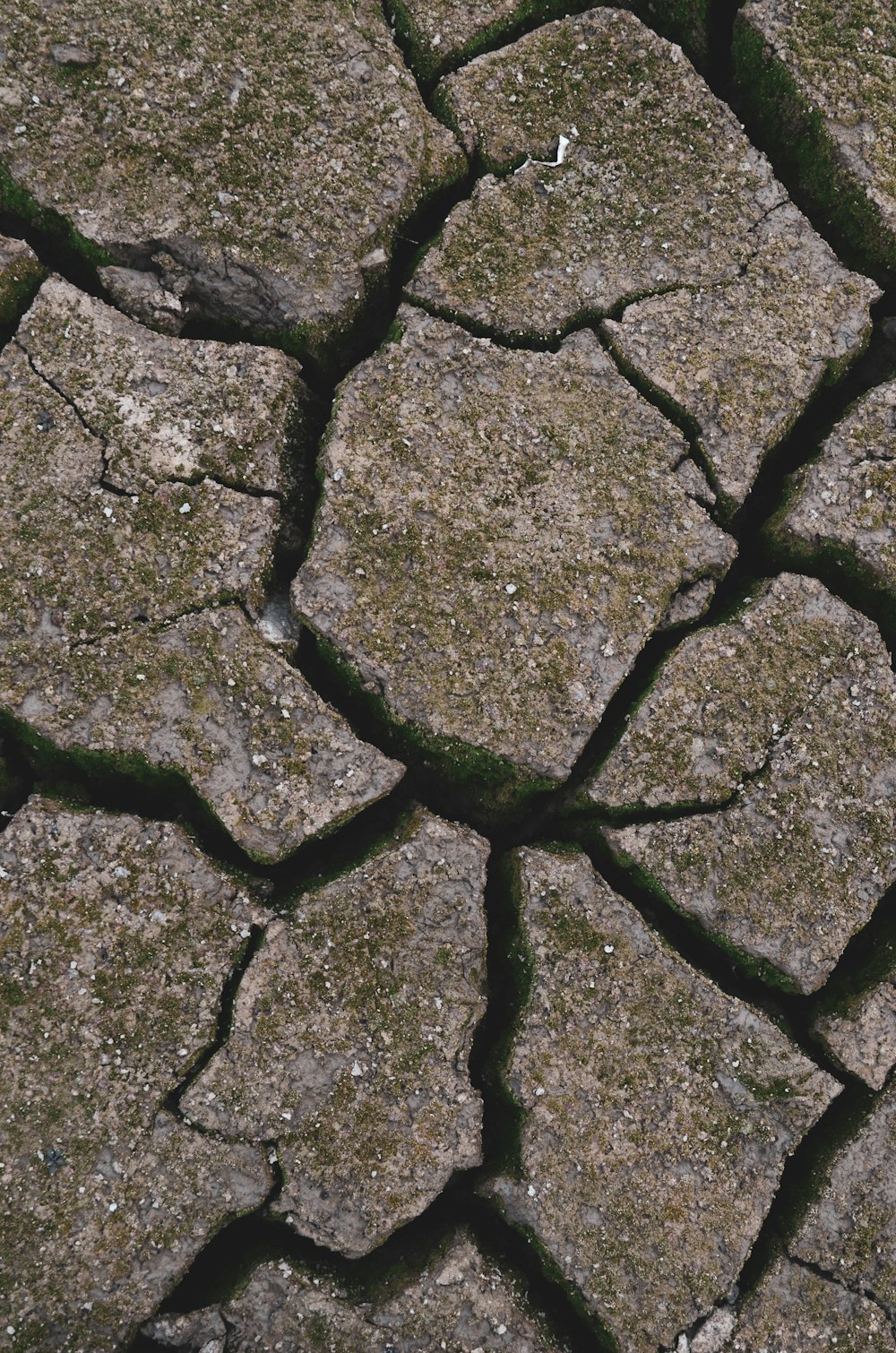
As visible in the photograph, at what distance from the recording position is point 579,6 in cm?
234

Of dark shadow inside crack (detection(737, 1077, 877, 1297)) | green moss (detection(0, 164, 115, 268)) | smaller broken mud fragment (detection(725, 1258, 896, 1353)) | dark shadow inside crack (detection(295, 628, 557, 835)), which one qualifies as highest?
green moss (detection(0, 164, 115, 268))

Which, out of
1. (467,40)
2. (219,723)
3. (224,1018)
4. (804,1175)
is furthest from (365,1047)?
(467,40)

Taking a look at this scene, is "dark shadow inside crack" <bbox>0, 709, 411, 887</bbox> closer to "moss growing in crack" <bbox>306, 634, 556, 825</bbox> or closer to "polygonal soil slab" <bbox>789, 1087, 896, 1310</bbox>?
"moss growing in crack" <bbox>306, 634, 556, 825</bbox>

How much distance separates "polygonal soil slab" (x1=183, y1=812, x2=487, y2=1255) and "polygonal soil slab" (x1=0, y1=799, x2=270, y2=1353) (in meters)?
0.07

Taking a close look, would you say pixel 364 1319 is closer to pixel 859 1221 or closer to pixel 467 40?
pixel 859 1221

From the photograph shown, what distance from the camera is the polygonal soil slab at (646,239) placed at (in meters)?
2.18

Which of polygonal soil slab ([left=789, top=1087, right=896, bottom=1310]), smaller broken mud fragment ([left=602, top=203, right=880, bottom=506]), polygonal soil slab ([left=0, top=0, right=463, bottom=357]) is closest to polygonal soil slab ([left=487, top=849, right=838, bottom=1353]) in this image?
polygonal soil slab ([left=789, top=1087, right=896, bottom=1310])

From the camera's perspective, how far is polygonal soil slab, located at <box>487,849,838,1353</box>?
187 cm

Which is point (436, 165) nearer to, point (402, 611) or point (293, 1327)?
point (402, 611)

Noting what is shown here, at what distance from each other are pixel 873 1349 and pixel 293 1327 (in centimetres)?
117

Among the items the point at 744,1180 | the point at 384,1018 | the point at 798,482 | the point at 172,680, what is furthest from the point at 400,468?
the point at 744,1180

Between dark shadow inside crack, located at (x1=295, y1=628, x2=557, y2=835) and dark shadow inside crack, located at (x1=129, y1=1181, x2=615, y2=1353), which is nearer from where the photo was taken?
dark shadow inside crack, located at (x1=129, y1=1181, x2=615, y2=1353)

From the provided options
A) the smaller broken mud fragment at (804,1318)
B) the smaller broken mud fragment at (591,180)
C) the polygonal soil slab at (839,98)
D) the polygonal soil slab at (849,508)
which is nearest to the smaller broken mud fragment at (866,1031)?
the smaller broken mud fragment at (804,1318)

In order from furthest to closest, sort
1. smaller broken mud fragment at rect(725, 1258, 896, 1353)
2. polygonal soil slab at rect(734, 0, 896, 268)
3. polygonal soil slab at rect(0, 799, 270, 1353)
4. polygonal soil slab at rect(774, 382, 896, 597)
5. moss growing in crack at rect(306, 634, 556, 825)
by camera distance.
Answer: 1. polygonal soil slab at rect(734, 0, 896, 268)
2. polygonal soil slab at rect(774, 382, 896, 597)
3. moss growing in crack at rect(306, 634, 556, 825)
4. smaller broken mud fragment at rect(725, 1258, 896, 1353)
5. polygonal soil slab at rect(0, 799, 270, 1353)
